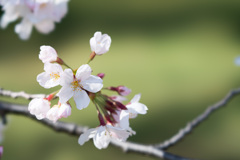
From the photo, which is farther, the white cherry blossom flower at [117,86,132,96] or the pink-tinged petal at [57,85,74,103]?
the white cherry blossom flower at [117,86,132,96]

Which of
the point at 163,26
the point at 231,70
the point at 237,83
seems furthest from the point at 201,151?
the point at 163,26

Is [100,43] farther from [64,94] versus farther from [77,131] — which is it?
[77,131]

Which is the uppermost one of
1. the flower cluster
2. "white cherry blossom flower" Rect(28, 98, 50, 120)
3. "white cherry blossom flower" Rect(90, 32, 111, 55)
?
the flower cluster

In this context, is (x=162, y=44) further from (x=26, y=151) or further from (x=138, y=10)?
(x=26, y=151)

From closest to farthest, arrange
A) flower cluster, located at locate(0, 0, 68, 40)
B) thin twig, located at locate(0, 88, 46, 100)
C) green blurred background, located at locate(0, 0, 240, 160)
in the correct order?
thin twig, located at locate(0, 88, 46, 100), flower cluster, located at locate(0, 0, 68, 40), green blurred background, located at locate(0, 0, 240, 160)

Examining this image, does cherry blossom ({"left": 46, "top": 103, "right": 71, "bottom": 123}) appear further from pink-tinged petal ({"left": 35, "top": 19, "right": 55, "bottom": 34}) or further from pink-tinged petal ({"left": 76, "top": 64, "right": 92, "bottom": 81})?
pink-tinged petal ({"left": 35, "top": 19, "right": 55, "bottom": 34})

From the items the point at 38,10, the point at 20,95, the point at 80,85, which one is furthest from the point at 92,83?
the point at 38,10

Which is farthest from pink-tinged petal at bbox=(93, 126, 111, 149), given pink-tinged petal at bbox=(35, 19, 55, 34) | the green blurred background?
the green blurred background

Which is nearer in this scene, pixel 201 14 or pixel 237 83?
pixel 237 83
